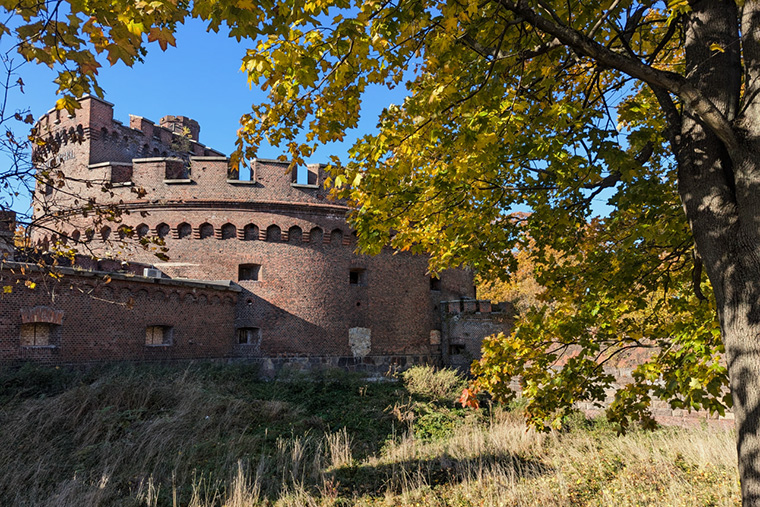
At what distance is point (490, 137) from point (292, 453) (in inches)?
267

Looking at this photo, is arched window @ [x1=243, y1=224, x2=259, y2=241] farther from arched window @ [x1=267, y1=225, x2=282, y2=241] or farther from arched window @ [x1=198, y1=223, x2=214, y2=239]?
arched window @ [x1=198, y1=223, x2=214, y2=239]

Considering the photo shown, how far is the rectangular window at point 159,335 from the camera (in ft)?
41.5

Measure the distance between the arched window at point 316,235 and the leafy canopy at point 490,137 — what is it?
33.5ft

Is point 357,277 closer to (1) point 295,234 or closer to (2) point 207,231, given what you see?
(1) point 295,234

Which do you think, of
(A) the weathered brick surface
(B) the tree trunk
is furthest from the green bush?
(B) the tree trunk

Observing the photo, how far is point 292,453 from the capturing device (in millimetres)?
8102

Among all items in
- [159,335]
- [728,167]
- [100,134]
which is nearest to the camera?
[728,167]

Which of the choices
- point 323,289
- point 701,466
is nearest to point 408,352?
point 323,289

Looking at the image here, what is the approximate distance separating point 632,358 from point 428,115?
9209mm

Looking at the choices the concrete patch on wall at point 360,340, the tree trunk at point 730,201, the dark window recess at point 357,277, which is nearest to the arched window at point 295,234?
the dark window recess at point 357,277

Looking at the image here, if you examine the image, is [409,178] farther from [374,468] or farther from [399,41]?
→ [374,468]

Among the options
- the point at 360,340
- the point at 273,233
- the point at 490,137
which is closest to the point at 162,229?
the point at 273,233

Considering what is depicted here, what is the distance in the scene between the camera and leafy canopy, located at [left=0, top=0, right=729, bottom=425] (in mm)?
2893

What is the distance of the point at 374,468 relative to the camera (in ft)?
24.9
